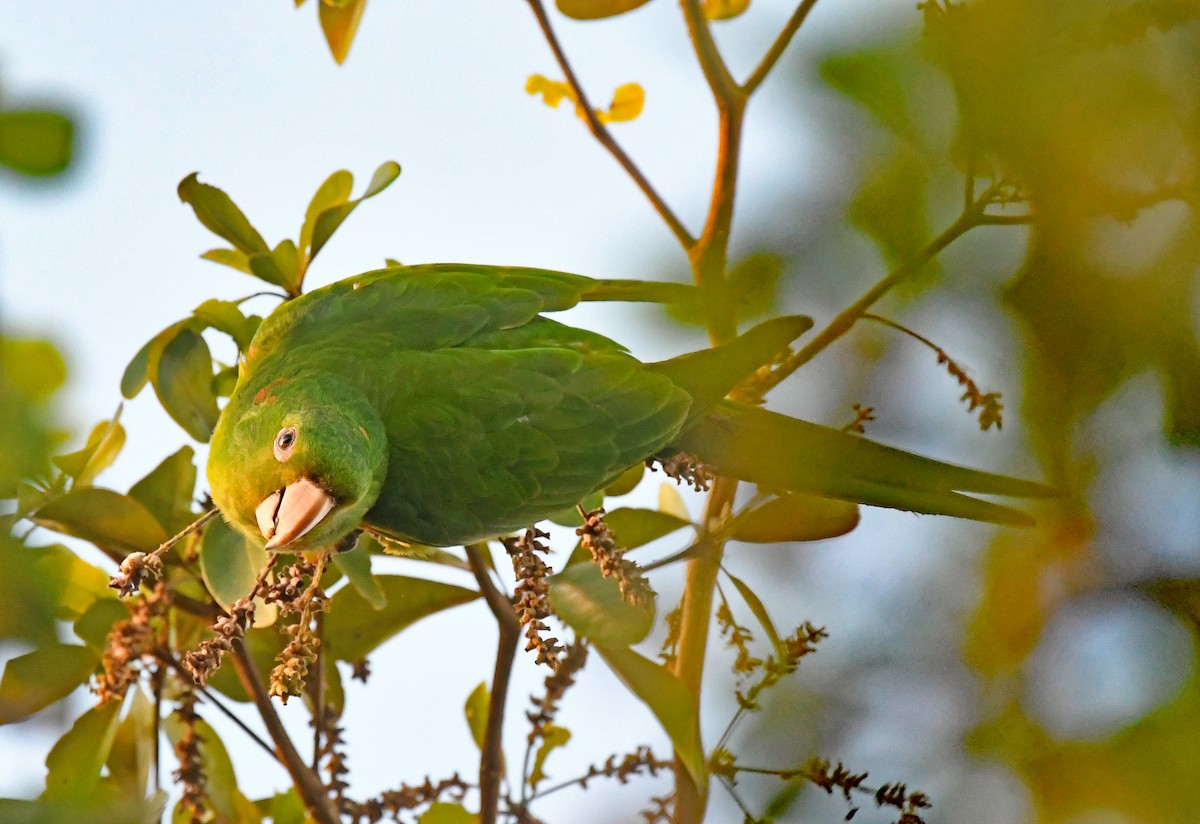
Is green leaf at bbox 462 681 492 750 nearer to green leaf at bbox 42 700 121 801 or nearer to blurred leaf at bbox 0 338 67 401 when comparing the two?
green leaf at bbox 42 700 121 801

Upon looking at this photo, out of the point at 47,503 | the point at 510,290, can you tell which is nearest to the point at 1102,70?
the point at 510,290

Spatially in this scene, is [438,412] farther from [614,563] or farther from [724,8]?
[724,8]

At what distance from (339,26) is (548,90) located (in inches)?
10.0

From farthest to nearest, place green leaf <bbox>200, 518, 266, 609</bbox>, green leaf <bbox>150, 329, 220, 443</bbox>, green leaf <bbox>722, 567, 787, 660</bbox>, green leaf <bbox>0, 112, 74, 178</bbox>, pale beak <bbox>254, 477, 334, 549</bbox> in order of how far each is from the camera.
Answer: green leaf <bbox>150, 329, 220, 443</bbox> < green leaf <bbox>200, 518, 266, 609</bbox> < pale beak <bbox>254, 477, 334, 549</bbox> < green leaf <bbox>722, 567, 787, 660</bbox> < green leaf <bbox>0, 112, 74, 178</bbox>

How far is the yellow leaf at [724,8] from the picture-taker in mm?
1285

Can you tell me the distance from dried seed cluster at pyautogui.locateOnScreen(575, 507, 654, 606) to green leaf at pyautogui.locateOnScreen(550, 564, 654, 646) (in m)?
0.06

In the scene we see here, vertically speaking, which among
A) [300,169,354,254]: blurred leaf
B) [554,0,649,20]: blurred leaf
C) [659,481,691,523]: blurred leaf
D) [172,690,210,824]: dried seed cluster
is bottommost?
[172,690,210,824]: dried seed cluster

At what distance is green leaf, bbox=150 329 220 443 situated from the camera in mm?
1172

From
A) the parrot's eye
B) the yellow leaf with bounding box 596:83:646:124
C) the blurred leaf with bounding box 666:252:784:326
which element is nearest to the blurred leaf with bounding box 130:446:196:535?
the parrot's eye

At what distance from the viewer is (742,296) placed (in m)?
0.35

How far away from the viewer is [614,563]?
87 cm

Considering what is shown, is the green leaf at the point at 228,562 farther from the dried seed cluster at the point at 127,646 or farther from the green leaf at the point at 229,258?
the green leaf at the point at 229,258

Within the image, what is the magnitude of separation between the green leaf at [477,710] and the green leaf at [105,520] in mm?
455

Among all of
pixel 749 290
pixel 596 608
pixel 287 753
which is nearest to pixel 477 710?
pixel 287 753
